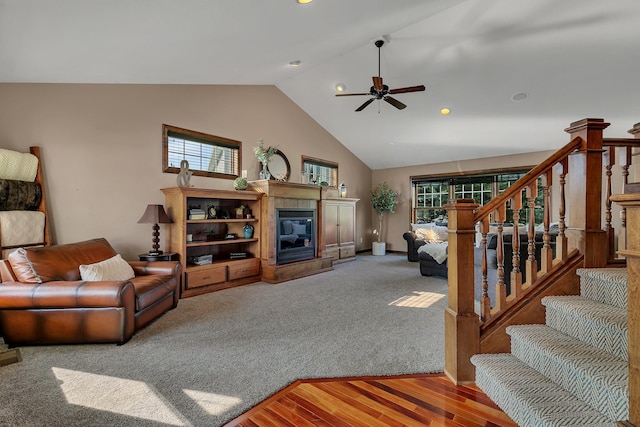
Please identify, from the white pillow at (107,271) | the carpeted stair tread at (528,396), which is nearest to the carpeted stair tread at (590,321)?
the carpeted stair tread at (528,396)

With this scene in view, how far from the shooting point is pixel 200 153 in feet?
16.0

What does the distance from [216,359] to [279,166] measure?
4241mm

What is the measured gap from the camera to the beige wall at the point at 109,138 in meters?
3.44

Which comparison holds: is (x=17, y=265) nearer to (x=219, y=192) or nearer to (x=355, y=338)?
(x=219, y=192)

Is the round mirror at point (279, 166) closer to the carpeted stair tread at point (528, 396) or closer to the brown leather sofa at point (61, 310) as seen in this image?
the brown leather sofa at point (61, 310)

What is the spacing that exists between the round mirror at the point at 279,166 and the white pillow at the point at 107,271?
10.2 ft

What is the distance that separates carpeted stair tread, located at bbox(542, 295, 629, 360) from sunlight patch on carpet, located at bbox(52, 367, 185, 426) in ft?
7.22

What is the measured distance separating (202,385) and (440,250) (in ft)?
13.6

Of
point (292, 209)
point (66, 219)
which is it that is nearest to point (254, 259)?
point (292, 209)

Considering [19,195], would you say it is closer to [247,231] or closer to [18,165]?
[18,165]

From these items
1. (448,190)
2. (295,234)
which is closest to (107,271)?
(295,234)

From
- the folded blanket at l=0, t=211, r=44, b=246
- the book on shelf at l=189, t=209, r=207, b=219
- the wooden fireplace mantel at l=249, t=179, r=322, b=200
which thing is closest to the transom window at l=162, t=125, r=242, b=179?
the wooden fireplace mantel at l=249, t=179, r=322, b=200

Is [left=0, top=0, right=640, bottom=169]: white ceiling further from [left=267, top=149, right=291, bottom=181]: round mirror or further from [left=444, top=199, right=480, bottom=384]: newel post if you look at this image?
[left=444, top=199, right=480, bottom=384]: newel post

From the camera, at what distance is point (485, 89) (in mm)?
4824
